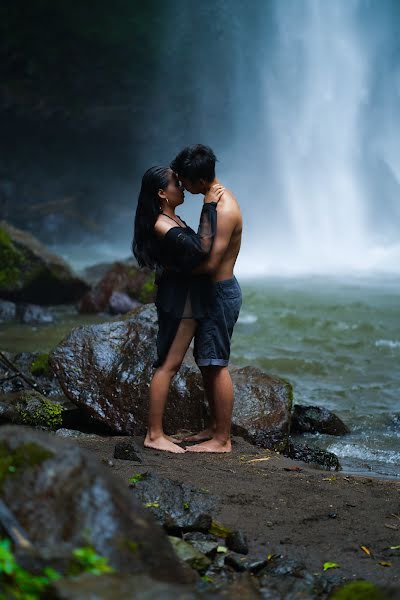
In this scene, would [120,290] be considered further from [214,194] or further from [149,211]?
[214,194]

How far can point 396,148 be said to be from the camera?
25.6 m

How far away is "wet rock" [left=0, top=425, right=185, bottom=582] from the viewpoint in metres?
1.93

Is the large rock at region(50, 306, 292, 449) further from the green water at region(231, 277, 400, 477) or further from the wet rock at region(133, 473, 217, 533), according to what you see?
the wet rock at region(133, 473, 217, 533)

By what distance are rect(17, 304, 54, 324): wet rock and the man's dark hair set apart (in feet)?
22.2

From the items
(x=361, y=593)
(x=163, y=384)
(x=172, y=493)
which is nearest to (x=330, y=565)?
(x=361, y=593)

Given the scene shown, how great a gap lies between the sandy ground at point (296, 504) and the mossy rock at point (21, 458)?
1.16 meters

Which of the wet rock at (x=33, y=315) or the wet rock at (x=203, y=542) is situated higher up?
the wet rock at (x=33, y=315)

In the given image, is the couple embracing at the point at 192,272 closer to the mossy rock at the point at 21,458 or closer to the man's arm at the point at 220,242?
the man's arm at the point at 220,242

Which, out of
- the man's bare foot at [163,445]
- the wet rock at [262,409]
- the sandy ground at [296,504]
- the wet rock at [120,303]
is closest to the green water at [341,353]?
the wet rock at [262,409]

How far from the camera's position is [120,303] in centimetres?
1102

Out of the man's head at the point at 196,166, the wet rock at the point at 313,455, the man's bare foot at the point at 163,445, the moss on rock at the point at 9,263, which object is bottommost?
the wet rock at the point at 313,455

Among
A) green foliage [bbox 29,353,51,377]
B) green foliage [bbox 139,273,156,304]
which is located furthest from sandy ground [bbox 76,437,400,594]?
green foliage [bbox 139,273,156,304]

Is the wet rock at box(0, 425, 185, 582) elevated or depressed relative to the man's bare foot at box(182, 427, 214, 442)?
elevated

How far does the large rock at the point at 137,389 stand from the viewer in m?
4.94
